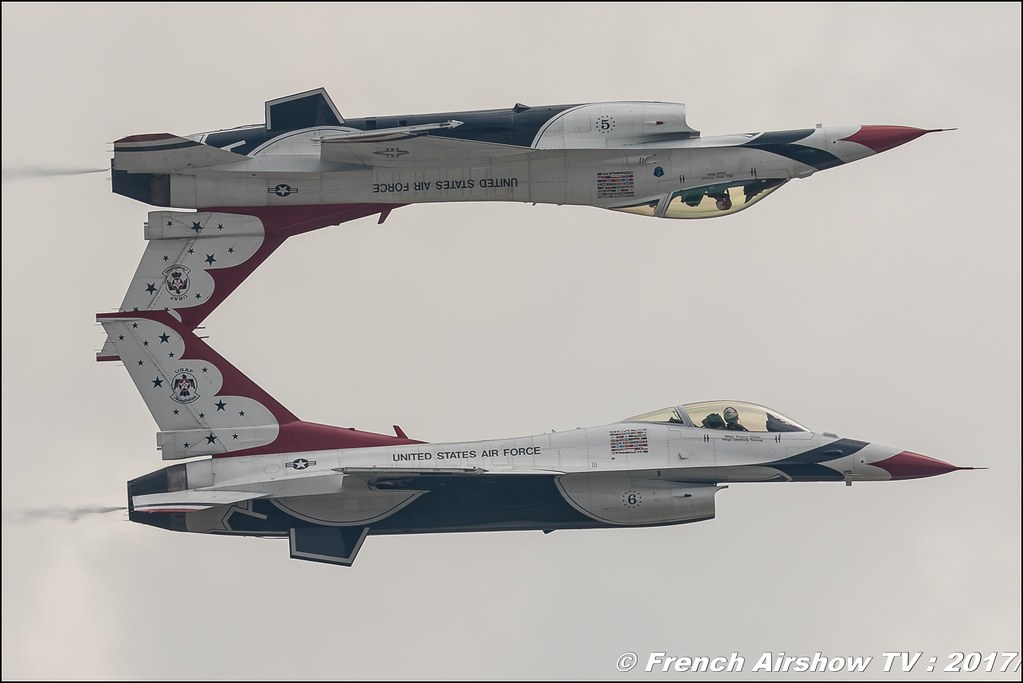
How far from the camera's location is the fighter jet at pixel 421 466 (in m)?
40.7

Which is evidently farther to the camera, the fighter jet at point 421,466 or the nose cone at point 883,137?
the nose cone at point 883,137

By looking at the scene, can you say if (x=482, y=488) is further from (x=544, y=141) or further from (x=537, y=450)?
(x=544, y=141)

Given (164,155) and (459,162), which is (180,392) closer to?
(164,155)

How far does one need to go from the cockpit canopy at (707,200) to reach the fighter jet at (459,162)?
0.02m

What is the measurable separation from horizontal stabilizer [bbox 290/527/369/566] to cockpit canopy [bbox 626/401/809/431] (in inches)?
161

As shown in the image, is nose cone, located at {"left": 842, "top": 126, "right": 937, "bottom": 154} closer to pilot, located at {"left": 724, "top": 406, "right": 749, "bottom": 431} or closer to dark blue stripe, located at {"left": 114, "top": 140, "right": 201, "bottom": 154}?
pilot, located at {"left": 724, "top": 406, "right": 749, "bottom": 431}

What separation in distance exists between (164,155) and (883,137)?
995cm

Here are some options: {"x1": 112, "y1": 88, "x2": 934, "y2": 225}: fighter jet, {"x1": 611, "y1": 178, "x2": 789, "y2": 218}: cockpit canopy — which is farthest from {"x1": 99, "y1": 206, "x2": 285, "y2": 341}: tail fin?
{"x1": 611, "y1": 178, "x2": 789, "y2": 218}: cockpit canopy

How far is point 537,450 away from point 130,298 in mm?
5971

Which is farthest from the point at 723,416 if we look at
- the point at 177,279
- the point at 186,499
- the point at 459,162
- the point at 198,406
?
the point at 177,279

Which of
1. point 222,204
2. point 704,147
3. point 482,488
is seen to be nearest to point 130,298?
point 222,204

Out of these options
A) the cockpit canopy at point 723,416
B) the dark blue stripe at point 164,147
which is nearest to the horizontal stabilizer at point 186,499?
the dark blue stripe at point 164,147

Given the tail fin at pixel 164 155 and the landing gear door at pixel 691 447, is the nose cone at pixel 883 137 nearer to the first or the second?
the landing gear door at pixel 691 447

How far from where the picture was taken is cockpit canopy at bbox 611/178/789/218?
4184 cm
